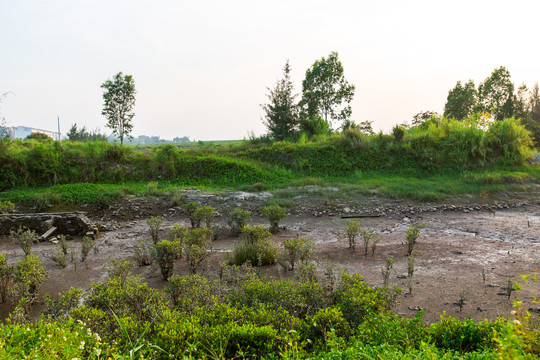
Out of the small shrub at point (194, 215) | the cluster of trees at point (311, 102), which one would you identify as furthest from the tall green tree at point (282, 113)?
the small shrub at point (194, 215)

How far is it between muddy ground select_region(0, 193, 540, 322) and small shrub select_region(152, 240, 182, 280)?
246 millimetres

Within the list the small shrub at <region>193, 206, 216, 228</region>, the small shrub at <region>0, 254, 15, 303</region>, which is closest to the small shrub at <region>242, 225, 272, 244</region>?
the small shrub at <region>193, 206, 216, 228</region>

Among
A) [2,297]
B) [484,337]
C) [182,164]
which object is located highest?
[182,164]

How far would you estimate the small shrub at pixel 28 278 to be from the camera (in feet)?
13.3

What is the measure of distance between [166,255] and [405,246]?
14.6ft

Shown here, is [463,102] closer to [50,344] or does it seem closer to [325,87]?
[325,87]

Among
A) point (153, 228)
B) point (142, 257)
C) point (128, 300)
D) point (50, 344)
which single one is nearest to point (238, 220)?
point (153, 228)

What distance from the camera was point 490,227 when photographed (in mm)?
7848

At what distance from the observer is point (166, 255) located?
510 centimetres

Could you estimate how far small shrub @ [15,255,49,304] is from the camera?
4047mm

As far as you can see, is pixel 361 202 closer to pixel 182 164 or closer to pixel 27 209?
pixel 182 164

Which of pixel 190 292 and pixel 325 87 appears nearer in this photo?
pixel 190 292

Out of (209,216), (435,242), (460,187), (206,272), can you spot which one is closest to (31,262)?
(206,272)

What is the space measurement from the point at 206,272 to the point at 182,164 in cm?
973
